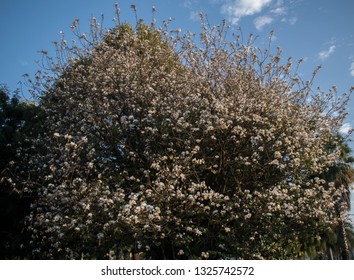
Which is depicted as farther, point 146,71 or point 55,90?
point 55,90

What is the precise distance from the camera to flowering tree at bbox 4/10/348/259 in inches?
425

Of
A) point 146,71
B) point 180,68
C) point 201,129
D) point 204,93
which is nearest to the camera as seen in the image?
point 201,129

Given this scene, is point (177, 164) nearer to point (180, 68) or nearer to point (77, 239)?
point (77, 239)

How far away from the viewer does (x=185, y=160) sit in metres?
10.9

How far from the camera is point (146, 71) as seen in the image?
1388 centimetres

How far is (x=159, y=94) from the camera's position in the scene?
13.1 m

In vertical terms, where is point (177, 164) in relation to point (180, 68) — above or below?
below

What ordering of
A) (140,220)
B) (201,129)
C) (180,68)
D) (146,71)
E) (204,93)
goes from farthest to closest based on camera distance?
(180,68) → (146,71) → (204,93) → (201,129) → (140,220)

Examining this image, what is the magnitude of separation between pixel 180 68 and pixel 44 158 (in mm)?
6499

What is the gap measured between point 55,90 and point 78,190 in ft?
19.9

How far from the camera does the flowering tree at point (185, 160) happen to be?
10.8 m

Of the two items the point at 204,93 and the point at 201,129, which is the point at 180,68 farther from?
the point at 201,129

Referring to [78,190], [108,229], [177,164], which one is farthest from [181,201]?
[78,190]

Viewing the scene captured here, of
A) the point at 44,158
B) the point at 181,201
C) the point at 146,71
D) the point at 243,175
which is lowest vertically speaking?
the point at 181,201
